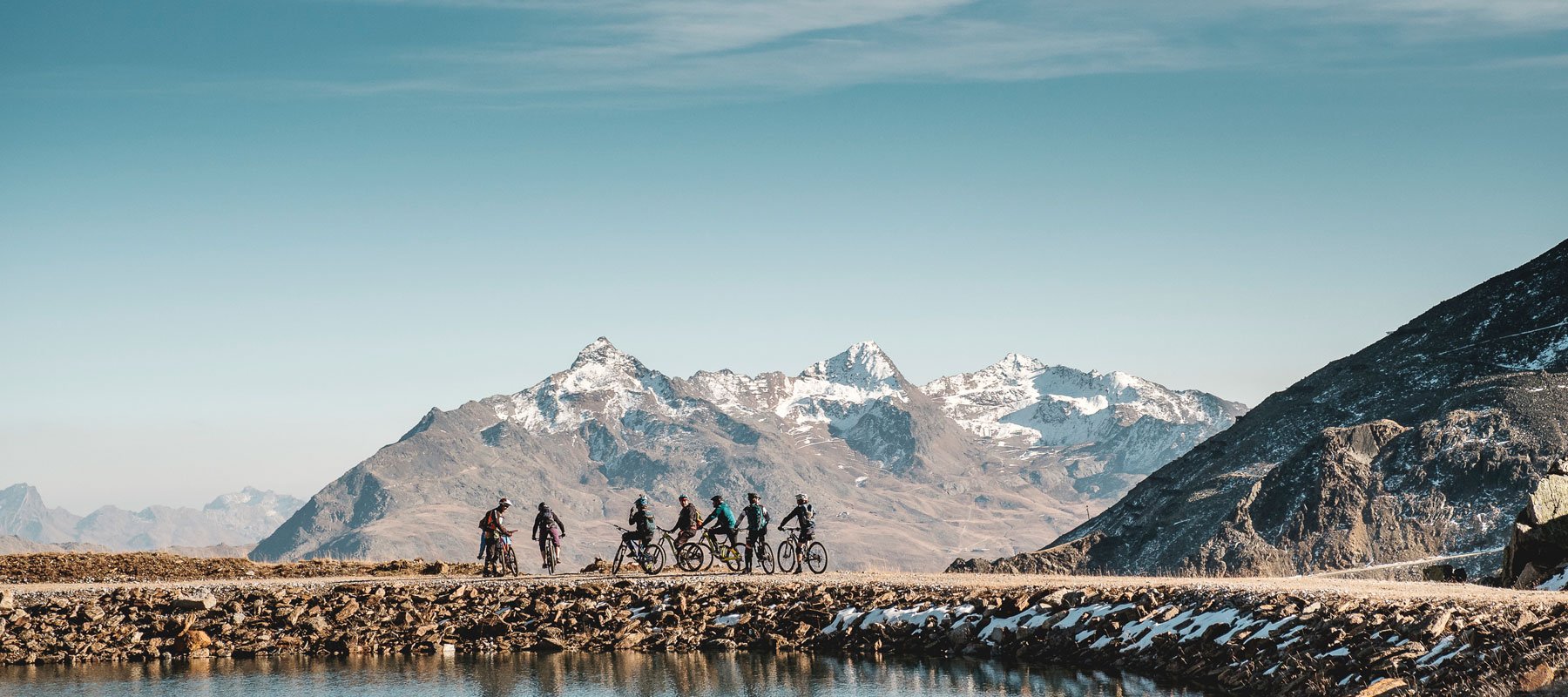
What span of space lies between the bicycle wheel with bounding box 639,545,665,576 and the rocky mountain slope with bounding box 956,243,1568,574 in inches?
3289

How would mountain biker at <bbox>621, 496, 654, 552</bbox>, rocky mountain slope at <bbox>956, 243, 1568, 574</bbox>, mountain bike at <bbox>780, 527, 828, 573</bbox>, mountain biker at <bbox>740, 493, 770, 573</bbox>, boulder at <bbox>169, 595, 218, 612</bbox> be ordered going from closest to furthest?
boulder at <bbox>169, 595, 218, 612</bbox> → mountain biker at <bbox>740, 493, 770, 573</bbox> → mountain biker at <bbox>621, 496, 654, 552</bbox> → mountain bike at <bbox>780, 527, 828, 573</bbox> → rocky mountain slope at <bbox>956, 243, 1568, 574</bbox>

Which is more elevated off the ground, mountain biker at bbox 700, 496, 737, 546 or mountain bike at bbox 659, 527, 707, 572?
mountain biker at bbox 700, 496, 737, 546

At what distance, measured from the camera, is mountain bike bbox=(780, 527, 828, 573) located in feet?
155

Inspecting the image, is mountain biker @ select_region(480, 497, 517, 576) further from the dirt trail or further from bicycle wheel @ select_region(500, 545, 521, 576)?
the dirt trail

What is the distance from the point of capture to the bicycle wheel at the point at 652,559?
47562 mm

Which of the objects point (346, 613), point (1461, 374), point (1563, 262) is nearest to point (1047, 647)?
point (346, 613)

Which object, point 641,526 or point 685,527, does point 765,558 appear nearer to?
point 685,527

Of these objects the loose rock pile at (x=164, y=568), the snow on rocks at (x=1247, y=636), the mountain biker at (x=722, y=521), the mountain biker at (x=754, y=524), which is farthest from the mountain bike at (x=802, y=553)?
the loose rock pile at (x=164, y=568)

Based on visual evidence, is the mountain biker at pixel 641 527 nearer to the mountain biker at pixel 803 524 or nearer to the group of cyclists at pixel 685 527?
the group of cyclists at pixel 685 527

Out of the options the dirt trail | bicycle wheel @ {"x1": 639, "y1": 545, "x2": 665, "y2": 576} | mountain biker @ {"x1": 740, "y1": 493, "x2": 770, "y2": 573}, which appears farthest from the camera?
bicycle wheel @ {"x1": 639, "y1": 545, "x2": 665, "y2": 576}

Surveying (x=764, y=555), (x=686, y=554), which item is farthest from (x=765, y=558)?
(x=686, y=554)

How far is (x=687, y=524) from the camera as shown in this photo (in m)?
46.4

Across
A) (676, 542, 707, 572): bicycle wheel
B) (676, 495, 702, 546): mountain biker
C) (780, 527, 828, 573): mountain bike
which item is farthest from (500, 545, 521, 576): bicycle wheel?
(780, 527, 828, 573): mountain bike

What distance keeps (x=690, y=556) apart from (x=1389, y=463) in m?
118
